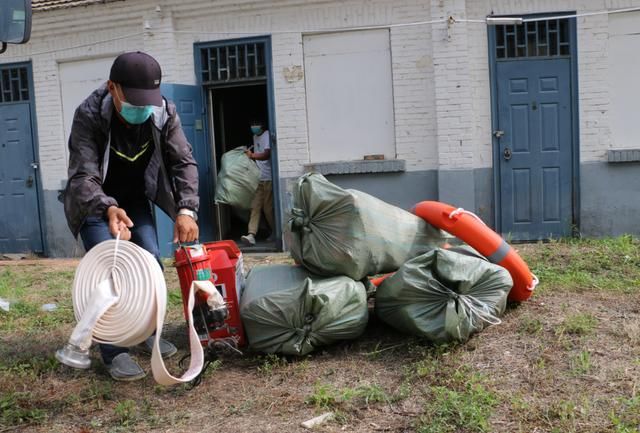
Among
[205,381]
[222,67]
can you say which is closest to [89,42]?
[222,67]

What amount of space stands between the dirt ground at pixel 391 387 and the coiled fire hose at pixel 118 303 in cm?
46

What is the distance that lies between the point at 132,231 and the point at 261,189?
19.2 feet

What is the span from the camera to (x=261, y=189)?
10.3 meters

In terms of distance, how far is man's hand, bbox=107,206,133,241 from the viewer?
3688 millimetres

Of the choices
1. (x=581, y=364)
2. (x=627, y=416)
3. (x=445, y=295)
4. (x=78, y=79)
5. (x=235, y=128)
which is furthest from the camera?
(x=235, y=128)

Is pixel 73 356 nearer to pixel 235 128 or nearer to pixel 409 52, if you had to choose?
pixel 409 52

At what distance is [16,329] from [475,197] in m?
5.80

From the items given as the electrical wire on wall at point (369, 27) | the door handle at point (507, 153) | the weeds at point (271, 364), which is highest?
the electrical wire on wall at point (369, 27)

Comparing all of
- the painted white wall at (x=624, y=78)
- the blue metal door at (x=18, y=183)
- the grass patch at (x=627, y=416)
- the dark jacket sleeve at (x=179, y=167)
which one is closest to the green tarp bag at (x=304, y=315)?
the dark jacket sleeve at (x=179, y=167)

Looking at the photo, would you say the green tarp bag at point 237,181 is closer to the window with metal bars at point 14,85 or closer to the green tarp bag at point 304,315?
the window with metal bars at point 14,85

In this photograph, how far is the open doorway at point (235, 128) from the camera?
411 inches

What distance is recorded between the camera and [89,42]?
10375 mm

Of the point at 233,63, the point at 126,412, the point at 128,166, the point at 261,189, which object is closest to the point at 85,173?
the point at 128,166

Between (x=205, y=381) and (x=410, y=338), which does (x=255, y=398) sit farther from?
(x=410, y=338)
